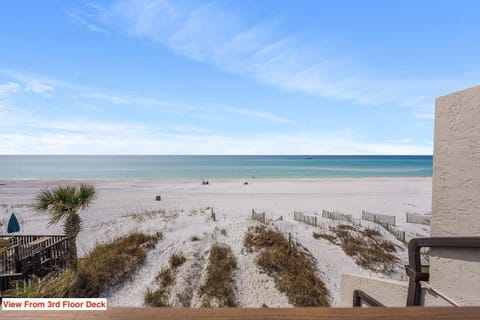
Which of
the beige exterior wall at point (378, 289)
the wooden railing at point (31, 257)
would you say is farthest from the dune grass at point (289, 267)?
the wooden railing at point (31, 257)

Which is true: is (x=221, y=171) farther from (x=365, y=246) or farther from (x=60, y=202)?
(x=60, y=202)

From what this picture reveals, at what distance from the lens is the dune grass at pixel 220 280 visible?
7.07 m

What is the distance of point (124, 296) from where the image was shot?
7.32 metres

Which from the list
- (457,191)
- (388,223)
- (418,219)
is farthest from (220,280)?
(418,219)

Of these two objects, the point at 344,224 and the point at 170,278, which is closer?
the point at 170,278

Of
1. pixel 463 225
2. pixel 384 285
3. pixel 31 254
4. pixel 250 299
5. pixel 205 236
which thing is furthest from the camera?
pixel 205 236

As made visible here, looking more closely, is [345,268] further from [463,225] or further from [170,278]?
[463,225]

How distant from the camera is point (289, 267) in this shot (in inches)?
336

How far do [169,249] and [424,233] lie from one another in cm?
1295

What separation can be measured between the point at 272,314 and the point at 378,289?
2.65 meters

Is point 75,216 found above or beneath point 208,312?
beneath

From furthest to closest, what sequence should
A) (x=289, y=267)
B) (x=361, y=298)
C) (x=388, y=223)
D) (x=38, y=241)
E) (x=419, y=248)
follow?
(x=388, y=223) → (x=38, y=241) → (x=289, y=267) → (x=361, y=298) → (x=419, y=248)

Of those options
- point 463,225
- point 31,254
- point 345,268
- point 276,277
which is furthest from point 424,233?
→ point 31,254

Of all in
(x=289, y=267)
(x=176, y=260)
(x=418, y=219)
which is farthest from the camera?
(x=418, y=219)
